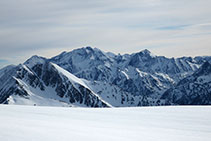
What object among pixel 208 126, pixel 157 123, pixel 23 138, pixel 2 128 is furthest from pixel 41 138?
pixel 208 126

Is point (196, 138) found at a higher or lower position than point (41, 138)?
lower

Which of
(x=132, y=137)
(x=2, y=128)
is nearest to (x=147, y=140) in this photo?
(x=132, y=137)

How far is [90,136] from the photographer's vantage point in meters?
8.23

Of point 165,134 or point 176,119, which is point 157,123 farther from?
point 165,134

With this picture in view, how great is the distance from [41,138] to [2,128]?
157 centimetres

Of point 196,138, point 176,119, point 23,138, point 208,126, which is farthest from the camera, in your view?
point 176,119

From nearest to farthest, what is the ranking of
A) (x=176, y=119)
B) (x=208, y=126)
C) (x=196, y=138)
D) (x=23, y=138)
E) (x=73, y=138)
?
1. (x=23, y=138)
2. (x=73, y=138)
3. (x=196, y=138)
4. (x=208, y=126)
5. (x=176, y=119)

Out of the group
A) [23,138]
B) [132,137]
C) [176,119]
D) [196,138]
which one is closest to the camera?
[23,138]

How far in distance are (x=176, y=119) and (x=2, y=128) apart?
30.7 feet

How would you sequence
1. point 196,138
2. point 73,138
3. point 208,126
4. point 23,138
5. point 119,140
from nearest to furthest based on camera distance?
point 23,138
point 73,138
point 119,140
point 196,138
point 208,126

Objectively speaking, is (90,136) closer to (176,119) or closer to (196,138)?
(196,138)

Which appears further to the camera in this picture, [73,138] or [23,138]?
[73,138]

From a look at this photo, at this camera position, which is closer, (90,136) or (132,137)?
(90,136)

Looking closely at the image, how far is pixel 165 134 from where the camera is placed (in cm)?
1008
